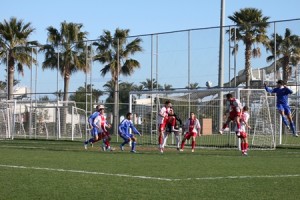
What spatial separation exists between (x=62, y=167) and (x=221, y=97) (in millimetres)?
18667

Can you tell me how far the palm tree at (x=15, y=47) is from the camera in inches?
1822

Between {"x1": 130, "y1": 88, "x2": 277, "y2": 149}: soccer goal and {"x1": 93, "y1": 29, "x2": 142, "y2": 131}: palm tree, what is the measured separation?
11.7 ft

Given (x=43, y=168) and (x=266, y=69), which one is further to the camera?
(x=266, y=69)

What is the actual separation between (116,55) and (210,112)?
1208 centimetres

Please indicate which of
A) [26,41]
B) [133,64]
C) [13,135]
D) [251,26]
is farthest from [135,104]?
[26,41]

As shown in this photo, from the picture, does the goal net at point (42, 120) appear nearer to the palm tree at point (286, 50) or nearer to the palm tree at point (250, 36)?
the palm tree at point (250, 36)

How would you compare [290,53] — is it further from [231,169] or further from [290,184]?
[290,184]

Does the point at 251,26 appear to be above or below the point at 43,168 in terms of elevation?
above

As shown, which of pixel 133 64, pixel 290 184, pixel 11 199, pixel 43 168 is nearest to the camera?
pixel 11 199

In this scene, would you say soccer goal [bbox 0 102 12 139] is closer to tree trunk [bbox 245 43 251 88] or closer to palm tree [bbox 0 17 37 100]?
palm tree [bbox 0 17 37 100]

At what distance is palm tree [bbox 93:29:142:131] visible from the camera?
39031mm

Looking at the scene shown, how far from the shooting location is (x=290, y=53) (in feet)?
104

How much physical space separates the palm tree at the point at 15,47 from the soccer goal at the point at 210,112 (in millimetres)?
12917

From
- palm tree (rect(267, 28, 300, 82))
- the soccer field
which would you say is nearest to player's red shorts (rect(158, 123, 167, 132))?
palm tree (rect(267, 28, 300, 82))
